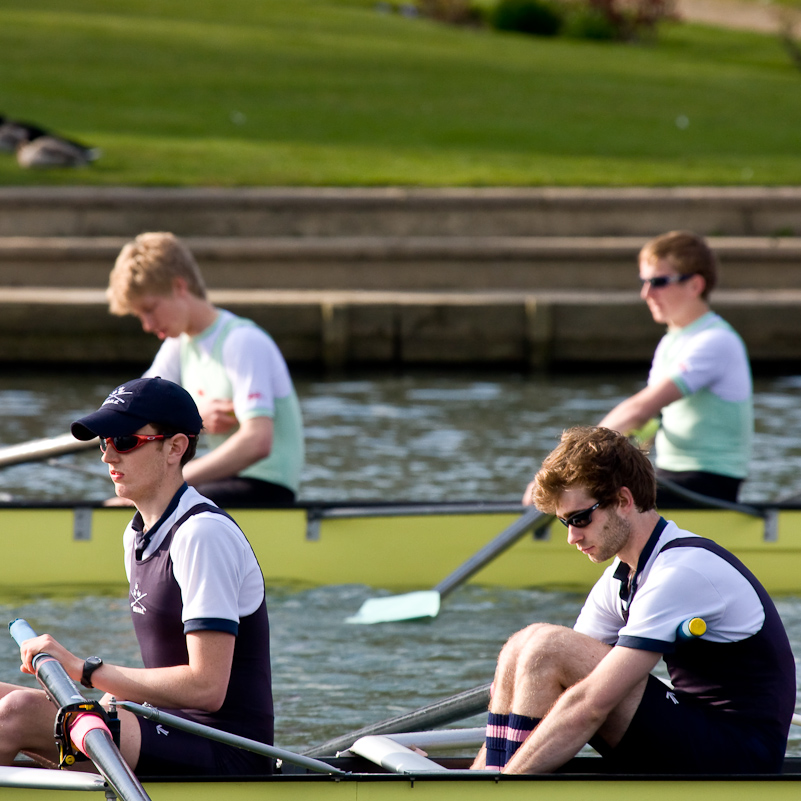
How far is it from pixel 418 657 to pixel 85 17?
23.4 metres

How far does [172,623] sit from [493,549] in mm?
3224

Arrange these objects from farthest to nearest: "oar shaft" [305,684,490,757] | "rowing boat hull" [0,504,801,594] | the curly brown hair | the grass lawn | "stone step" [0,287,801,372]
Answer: the grass lawn → "stone step" [0,287,801,372] → "rowing boat hull" [0,504,801,594] → "oar shaft" [305,684,490,757] → the curly brown hair

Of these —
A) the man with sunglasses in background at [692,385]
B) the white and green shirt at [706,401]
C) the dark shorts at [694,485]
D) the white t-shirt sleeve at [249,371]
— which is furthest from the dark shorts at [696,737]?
the dark shorts at [694,485]

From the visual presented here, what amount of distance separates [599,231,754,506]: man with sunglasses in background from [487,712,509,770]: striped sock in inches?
104

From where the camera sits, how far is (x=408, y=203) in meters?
14.6

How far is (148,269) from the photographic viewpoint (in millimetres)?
5656

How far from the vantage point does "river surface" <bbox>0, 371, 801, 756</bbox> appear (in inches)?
229

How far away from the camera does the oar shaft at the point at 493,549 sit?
6352 mm

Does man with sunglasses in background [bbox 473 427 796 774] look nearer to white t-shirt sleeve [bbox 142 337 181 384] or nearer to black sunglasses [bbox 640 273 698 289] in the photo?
black sunglasses [bbox 640 273 698 289]

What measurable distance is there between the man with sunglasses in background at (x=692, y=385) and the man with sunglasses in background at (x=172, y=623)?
3.01 meters

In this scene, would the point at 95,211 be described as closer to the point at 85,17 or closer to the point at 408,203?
the point at 408,203

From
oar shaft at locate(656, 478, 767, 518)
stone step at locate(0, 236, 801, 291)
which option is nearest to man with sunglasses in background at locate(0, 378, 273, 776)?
oar shaft at locate(656, 478, 767, 518)

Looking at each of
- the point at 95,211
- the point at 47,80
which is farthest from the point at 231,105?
the point at 95,211

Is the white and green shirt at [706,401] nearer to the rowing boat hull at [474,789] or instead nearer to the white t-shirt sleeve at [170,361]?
the white t-shirt sleeve at [170,361]
